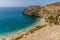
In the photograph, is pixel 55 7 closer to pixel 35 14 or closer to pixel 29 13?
pixel 35 14

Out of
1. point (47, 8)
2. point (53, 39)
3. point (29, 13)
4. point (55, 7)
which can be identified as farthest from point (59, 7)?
point (53, 39)

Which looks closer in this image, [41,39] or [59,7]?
[41,39]

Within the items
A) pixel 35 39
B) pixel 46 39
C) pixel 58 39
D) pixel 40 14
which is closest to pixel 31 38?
pixel 35 39

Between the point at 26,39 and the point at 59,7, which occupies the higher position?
the point at 59,7

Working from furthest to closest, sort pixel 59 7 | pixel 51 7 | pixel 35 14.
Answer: pixel 35 14 → pixel 51 7 → pixel 59 7

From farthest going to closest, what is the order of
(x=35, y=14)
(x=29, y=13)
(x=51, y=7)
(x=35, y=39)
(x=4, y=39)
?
(x=29, y=13) → (x=35, y=14) → (x=51, y=7) → (x=4, y=39) → (x=35, y=39)

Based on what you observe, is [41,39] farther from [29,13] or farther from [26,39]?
[29,13]

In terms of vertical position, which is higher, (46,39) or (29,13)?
(29,13)

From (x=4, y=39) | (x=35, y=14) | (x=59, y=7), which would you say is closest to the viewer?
(x=4, y=39)

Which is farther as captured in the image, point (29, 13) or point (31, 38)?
point (29, 13)
